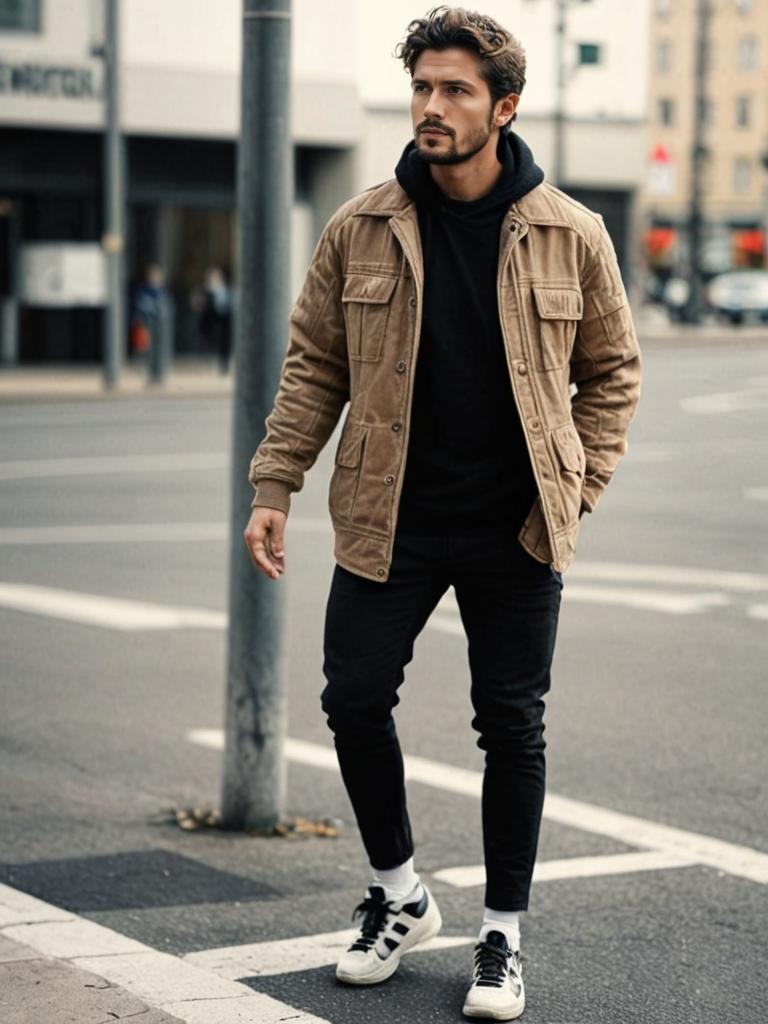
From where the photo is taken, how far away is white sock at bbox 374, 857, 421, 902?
4445 millimetres

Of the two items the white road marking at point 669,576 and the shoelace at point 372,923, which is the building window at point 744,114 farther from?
the shoelace at point 372,923

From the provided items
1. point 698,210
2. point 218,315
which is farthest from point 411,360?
point 698,210

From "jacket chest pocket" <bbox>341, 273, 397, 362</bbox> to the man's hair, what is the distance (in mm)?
431

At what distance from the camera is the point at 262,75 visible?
18.6ft

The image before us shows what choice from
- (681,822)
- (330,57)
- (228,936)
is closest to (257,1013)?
(228,936)

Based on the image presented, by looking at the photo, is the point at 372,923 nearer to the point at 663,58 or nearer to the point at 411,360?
the point at 411,360

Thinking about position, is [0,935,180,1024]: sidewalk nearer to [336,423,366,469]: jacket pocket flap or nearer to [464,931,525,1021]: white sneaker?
[464,931,525,1021]: white sneaker

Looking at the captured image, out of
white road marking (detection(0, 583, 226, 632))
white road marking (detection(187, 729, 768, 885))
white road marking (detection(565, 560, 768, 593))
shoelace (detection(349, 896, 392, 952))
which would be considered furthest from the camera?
white road marking (detection(565, 560, 768, 593))

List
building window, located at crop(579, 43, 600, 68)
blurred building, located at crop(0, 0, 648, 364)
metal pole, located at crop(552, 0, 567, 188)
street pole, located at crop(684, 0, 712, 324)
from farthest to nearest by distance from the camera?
1. street pole, located at crop(684, 0, 712, 324)
2. building window, located at crop(579, 43, 600, 68)
3. metal pole, located at crop(552, 0, 567, 188)
4. blurred building, located at crop(0, 0, 648, 364)

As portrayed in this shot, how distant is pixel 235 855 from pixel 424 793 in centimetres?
99

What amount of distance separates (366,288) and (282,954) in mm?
1544

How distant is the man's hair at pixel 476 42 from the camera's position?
404 centimetres

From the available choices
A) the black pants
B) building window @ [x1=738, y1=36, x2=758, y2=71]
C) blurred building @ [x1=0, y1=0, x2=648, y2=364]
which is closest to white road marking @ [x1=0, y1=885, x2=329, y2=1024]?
the black pants

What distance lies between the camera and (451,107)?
4062 millimetres
